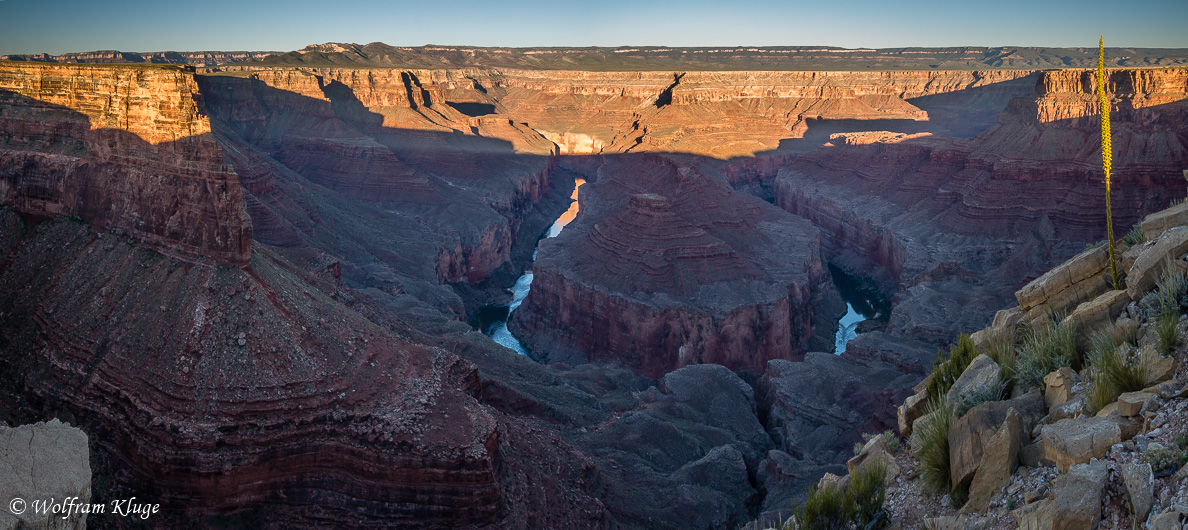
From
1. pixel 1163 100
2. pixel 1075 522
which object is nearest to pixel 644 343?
pixel 1075 522

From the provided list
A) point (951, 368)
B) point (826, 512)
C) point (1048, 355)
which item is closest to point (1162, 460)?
point (1048, 355)

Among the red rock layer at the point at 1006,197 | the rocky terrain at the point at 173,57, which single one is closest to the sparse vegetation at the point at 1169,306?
the red rock layer at the point at 1006,197

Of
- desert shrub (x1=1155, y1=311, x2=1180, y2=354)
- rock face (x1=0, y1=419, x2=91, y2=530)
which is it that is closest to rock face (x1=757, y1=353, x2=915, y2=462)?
desert shrub (x1=1155, y1=311, x2=1180, y2=354)

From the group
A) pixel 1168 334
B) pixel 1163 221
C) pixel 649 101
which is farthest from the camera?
pixel 649 101

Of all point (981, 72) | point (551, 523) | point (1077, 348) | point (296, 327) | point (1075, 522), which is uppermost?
point (981, 72)

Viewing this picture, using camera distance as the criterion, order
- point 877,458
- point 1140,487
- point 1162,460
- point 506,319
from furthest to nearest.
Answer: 1. point 506,319
2. point 877,458
3. point 1162,460
4. point 1140,487

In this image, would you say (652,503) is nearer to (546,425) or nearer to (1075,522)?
(546,425)

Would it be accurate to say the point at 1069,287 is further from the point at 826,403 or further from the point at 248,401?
the point at 826,403

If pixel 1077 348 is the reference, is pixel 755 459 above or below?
below
